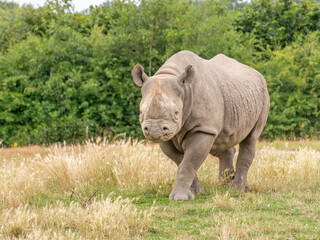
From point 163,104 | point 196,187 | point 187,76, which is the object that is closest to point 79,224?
point 163,104

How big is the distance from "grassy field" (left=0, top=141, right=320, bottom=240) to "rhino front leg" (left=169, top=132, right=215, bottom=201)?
0.18 metres

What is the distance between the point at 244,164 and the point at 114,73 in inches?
348

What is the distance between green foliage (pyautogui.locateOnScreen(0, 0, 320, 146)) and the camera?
49.9 ft

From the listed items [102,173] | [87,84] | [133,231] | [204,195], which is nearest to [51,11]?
[87,84]


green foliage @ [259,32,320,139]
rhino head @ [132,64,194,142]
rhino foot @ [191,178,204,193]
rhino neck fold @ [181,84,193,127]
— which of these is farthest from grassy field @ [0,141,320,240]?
green foliage @ [259,32,320,139]

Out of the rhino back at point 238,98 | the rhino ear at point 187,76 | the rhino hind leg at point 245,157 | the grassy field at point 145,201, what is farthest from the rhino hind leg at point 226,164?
the rhino ear at point 187,76

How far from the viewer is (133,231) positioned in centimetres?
473

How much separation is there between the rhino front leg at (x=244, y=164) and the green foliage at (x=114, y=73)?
808cm

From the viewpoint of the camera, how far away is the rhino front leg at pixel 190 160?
6090mm

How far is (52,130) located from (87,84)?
180 centimetres

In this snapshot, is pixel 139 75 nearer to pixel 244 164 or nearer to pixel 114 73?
pixel 244 164

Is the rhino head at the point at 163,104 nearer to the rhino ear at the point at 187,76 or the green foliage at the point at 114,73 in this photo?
the rhino ear at the point at 187,76

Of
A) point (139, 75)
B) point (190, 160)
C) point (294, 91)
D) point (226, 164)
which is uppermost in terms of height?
point (139, 75)

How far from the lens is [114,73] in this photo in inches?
610
